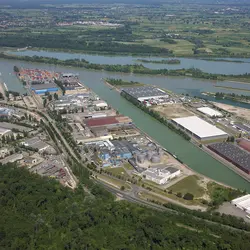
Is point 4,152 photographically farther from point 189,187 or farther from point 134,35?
point 134,35

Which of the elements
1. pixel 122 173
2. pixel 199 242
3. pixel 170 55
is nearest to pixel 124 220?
pixel 199 242

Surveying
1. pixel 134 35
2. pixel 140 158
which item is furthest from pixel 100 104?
pixel 134 35

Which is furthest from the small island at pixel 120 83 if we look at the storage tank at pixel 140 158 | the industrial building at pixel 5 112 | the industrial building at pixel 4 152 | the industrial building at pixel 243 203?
the industrial building at pixel 243 203

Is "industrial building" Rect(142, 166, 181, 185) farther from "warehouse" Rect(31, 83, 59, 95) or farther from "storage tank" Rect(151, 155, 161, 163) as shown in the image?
"warehouse" Rect(31, 83, 59, 95)

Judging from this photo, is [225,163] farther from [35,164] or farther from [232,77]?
[232,77]

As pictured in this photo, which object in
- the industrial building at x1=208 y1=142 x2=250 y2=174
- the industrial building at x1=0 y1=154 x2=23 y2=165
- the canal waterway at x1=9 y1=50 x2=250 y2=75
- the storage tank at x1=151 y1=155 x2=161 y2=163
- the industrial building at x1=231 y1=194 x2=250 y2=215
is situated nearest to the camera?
the industrial building at x1=231 y1=194 x2=250 y2=215

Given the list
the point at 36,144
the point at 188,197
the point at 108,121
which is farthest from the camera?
the point at 108,121

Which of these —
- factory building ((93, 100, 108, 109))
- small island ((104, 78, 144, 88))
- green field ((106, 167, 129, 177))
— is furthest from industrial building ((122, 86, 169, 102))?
green field ((106, 167, 129, 177))
